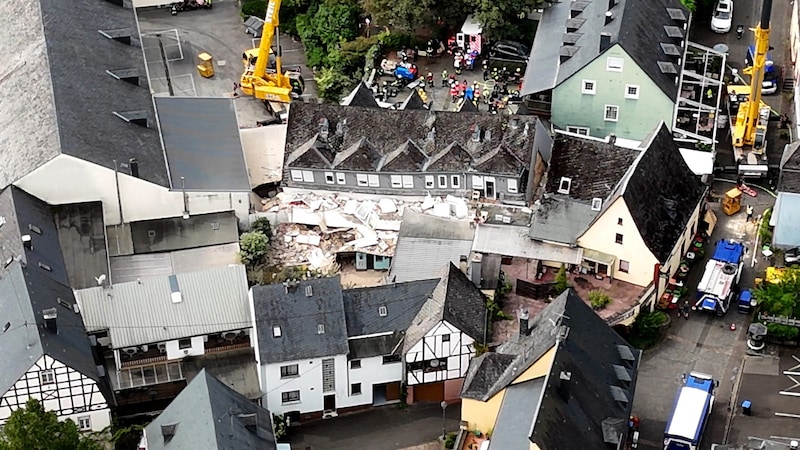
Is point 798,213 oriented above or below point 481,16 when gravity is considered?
below

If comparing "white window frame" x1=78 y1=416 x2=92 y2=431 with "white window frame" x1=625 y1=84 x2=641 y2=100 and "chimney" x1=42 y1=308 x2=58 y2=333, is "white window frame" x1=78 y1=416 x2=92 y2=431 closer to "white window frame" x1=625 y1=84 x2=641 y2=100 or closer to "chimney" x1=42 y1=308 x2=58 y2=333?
"chimney" x1=42 y1=308 x2=58 y2=333

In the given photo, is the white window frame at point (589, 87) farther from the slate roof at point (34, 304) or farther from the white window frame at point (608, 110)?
the slate roof at point (34, 304)

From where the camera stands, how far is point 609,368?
235 ft

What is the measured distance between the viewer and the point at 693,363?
80000mm

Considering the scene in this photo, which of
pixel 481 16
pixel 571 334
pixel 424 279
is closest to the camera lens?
pixel 571 334

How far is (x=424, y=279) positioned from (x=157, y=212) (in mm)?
18993

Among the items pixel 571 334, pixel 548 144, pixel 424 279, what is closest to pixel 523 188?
pixel 548 144

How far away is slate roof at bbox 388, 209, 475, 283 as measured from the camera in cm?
8231

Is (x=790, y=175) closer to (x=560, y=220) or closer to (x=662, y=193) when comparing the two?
(x=662, y=193)

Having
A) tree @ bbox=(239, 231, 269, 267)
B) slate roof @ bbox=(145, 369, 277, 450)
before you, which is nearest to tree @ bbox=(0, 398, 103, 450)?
slate roof @ bbox=(145, 369, 277, 450)

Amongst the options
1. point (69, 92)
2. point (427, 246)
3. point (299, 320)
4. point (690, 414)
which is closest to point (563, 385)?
point (690, 414)

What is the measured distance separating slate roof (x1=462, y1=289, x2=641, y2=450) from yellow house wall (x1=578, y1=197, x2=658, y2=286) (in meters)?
9.04

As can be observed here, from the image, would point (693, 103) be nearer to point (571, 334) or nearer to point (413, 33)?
point (413, 33)

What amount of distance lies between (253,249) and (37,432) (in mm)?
23134
